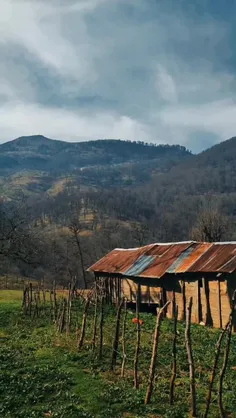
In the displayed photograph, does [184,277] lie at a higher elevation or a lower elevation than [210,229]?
lower

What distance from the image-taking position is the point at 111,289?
4322cm

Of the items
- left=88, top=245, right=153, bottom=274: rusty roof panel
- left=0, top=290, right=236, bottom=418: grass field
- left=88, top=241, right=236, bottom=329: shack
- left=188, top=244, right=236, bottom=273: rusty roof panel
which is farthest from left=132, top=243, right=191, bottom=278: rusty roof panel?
left=0, top=290, right=236, bottom=418: grass field

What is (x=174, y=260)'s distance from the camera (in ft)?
112

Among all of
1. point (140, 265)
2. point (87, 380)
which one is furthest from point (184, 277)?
point (87, 380)

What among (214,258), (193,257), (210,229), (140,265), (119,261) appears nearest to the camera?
(214,258)

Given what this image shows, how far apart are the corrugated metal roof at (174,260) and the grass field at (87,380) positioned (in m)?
6.42

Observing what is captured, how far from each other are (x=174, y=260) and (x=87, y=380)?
19.9 m

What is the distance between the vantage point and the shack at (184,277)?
28.9 meters

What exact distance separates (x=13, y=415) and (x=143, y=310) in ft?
87.6

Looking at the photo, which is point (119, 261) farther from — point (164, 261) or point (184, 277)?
point (184, 277)

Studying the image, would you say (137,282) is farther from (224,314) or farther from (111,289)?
(224,314)

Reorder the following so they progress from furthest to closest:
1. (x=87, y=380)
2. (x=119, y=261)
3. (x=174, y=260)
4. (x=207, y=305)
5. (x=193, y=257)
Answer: (x=119, y=261) → (x=174, y=260) → (x=193, y=257) → (x=207, y=305) → (x=87, y=380)

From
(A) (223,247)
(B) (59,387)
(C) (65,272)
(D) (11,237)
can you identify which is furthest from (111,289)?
(C) (65,272)

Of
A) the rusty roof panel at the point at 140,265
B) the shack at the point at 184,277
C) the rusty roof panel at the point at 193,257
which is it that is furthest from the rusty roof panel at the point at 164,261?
the rusty roof panel at the point at 193,257
